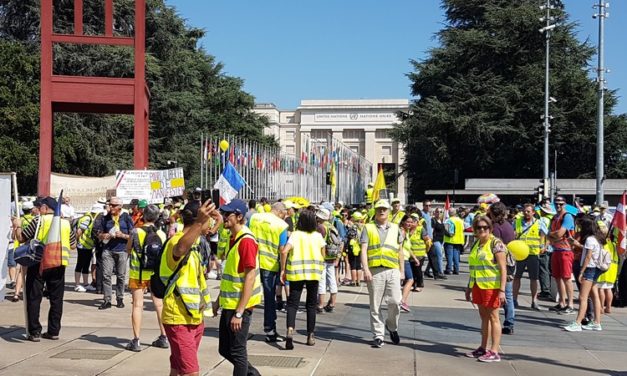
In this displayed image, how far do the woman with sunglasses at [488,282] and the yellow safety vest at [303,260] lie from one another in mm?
1906

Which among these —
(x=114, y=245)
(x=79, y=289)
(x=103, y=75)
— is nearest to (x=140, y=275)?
(x=114, y=245)

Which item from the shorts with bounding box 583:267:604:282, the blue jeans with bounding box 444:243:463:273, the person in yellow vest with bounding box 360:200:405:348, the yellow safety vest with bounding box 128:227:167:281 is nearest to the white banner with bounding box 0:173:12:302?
the yellow safety vest with bounding box 128:227:167:281

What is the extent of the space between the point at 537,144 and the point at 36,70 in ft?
101

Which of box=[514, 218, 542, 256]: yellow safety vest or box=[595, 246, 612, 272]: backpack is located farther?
box=[514, 218, 542, 256]: yellow safety vest

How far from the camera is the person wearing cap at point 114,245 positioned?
12.3m

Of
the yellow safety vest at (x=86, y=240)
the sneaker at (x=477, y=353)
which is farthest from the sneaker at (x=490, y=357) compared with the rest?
the yellow safety vest at (x=86, y=240)

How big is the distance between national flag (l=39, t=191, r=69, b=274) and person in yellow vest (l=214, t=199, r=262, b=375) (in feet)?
11.7

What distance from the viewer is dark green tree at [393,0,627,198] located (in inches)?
1911

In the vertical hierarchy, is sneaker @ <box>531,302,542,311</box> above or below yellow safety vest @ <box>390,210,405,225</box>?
below

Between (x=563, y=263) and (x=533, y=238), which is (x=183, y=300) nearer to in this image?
(x=563, y=263)

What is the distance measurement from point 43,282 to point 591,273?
7.59m

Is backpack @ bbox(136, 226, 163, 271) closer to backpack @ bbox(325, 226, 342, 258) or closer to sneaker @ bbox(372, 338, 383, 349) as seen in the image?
sneaker @ bbox(372, 338, 383, 349)

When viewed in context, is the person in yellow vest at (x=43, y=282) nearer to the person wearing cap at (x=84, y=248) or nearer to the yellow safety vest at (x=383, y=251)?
the yellow safety vest at (x=383, y=251)

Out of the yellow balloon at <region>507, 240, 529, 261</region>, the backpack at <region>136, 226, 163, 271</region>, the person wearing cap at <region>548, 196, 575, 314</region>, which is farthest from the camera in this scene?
the person wearing cap at <region>548, 196, 575, 314</region>
